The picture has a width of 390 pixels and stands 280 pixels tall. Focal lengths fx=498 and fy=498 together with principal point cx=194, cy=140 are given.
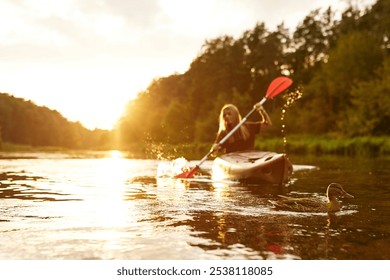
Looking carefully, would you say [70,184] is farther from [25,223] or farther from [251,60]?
[251,60]

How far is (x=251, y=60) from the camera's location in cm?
3691

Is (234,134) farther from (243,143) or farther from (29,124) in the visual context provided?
(29,124)

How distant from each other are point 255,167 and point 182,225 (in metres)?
3.76

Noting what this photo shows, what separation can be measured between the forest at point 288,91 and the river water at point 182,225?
1666cm

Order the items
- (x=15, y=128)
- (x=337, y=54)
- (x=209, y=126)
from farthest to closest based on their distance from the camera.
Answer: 1. (x=209, y=126)
2. (x=337, y=54)
3. (x=15, y=128)

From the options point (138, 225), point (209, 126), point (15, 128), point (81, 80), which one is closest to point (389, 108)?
point (209, 126)

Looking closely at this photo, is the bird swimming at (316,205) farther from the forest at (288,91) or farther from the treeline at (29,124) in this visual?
the forest at (288,91)

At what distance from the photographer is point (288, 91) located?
33.4m

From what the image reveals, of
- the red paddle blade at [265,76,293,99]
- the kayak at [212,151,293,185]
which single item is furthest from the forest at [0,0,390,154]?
the kayak at [212,151,293,185]

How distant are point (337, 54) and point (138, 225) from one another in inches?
994

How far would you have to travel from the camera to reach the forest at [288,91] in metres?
24.6

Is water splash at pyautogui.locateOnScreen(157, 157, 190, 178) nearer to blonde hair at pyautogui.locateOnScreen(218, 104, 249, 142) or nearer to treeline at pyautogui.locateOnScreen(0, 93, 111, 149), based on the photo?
blonde hair at pyautogui.locateOnScreen(218, 104, 249, 142)

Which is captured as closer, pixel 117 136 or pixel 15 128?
pixel 15 128

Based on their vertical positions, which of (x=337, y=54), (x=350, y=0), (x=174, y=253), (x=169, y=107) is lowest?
(x=174, y=253)
